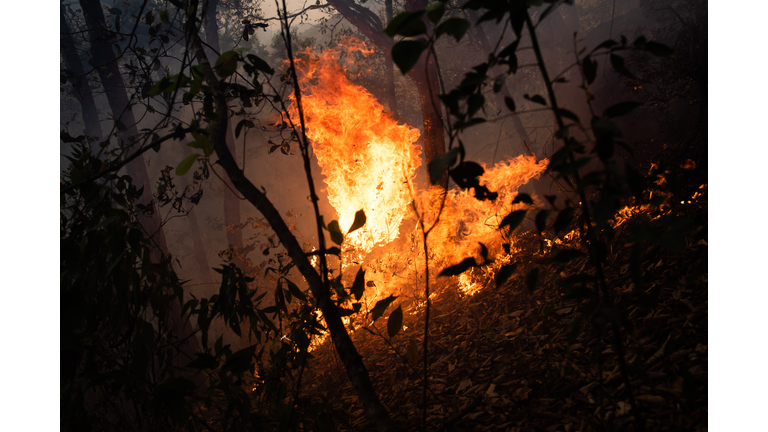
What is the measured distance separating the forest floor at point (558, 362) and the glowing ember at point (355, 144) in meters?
2.17

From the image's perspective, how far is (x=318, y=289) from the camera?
177 centimetres

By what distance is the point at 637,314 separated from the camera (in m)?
2.67

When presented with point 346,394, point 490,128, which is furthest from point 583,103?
point 490,128

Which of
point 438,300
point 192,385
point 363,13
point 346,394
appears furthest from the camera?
point 363,13

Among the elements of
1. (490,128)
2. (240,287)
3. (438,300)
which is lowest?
(240,287)

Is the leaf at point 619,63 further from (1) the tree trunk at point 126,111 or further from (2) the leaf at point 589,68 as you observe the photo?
(1) the tree trunk at point 126,111

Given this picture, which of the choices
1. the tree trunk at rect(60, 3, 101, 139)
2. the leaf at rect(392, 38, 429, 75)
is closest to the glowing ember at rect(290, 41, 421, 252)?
the leaf at rect(392, 38, 429, 75)

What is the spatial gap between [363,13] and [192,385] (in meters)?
8.01

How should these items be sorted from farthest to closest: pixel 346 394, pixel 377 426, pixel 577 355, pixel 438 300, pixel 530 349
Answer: pixel 438 300, pixel 346 394, pixel 530 349, pixel 577 355, pixel 377 426

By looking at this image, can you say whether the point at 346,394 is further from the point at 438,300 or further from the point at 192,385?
the point at 438,300

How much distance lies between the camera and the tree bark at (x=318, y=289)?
1.64 m

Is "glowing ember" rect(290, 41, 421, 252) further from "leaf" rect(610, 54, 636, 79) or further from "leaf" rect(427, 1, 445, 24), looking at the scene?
"leaf" rect(427, 1, 445, 24)

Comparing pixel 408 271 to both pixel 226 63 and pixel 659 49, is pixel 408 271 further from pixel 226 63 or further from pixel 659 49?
pixel 659 49

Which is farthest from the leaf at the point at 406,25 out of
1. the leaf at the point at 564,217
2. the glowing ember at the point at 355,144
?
the glowing ember at the point at 355,144
